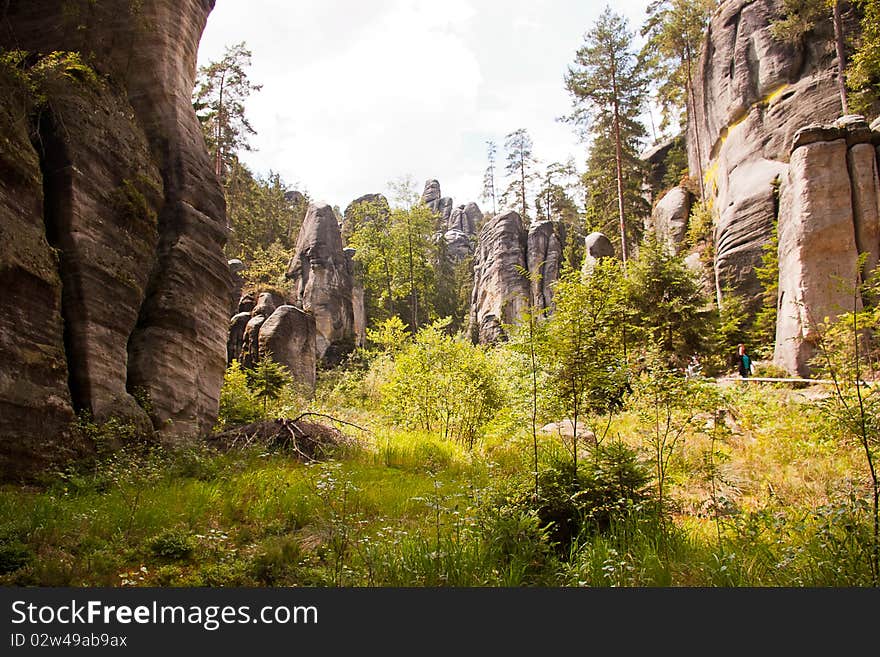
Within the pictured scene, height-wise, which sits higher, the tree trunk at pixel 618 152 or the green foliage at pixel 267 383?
the tree trunk at pixel 618 152

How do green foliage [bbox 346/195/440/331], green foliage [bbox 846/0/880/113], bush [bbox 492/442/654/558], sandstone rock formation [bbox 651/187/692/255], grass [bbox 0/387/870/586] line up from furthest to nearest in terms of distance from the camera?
green foliage [bbox 346/195/440/331] → sandstone rock formation [bbox 651/187/692/255] → green foliage [bbox 846/0/880/113] → bush [bbox 492/442/654/558] → grass [bbox 0/387/870/586]

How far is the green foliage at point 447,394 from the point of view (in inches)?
488

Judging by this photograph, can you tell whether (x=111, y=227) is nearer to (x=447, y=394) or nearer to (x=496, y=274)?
(x=447, y=394)

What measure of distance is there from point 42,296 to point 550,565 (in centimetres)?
779

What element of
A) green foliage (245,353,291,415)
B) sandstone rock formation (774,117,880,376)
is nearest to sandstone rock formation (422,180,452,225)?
sandstone rock formation (774,117,880,376)

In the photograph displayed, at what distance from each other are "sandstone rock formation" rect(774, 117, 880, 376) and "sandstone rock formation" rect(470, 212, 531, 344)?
74.5 ft

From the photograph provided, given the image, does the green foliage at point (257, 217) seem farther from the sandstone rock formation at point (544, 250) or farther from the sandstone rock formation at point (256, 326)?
the sandstone rock formation at point (544, 250)

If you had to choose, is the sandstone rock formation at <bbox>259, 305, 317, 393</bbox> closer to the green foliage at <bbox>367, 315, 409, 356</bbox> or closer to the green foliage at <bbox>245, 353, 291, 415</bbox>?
the green foliage at <bbox>367, 315, 409, 356</bbox>

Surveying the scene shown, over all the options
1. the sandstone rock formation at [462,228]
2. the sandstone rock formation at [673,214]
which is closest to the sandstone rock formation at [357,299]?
the sandstone rock formation at [673,214]

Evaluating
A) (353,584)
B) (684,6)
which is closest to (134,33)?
(353,584)

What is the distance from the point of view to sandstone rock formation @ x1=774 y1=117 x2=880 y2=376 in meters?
14.9

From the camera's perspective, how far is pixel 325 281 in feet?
111

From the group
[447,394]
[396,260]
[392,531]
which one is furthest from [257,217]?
[392,531]

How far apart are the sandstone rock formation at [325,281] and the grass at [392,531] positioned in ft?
83.7
